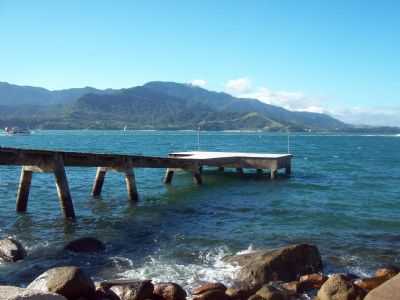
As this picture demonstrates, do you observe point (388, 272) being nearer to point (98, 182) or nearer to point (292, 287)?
point (292, 287)

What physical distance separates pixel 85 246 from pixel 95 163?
23.6 feet

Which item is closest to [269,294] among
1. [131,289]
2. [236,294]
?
[236,294]

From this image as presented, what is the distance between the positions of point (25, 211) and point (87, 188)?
8558 millimetres

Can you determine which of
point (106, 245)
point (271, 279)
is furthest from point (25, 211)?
point (271, 279)

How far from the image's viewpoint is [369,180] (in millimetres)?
36750

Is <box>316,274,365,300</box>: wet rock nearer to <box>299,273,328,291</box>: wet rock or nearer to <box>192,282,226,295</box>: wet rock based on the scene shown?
<box>299,273,328,291</box>: wet rock

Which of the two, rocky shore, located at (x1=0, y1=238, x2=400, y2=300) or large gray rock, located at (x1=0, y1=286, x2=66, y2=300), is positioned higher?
large gray rock, located at (x1=0, y1=286, x2=66, y2=300)

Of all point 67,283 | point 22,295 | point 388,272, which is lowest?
point 388,272

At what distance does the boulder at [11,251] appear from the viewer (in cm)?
1301

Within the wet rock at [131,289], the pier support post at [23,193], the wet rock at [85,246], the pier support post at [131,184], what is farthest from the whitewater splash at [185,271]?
the pier support post at [131,184]

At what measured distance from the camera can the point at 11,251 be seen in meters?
13.1

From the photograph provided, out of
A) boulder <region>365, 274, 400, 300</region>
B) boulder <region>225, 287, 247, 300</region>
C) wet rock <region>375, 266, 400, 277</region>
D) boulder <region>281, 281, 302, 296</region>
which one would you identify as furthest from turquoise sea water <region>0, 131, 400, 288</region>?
boulder <region>365, 274, 400, 300</region>

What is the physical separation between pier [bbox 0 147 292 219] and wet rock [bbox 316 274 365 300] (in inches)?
444

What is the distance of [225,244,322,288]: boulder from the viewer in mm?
11414
